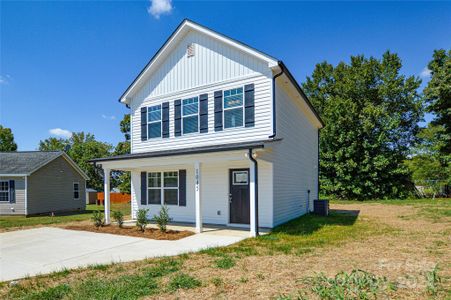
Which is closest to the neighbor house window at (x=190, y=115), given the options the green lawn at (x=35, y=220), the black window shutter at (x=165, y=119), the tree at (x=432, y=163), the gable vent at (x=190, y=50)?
the black window shutter at (x=165, y=119)

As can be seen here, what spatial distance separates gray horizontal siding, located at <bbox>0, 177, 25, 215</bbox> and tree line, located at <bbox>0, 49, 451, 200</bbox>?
13893 millimetres

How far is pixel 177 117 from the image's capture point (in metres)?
13.0

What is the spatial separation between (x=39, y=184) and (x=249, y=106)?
1767 centimetres

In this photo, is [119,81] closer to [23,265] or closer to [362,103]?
[23,265]

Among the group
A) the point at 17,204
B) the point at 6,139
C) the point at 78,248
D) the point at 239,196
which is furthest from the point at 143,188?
the point at 6,139

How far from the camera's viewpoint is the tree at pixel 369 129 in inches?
997

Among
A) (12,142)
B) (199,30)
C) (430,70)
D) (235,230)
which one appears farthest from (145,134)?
(12,142)

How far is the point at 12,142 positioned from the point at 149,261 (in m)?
53.3

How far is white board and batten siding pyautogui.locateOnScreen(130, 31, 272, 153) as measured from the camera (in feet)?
35.2

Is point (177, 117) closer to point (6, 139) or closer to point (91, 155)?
point (91, 155)

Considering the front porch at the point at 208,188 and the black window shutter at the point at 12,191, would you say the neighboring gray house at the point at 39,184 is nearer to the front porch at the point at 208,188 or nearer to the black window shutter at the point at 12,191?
the black window shutter at the point at 12,191

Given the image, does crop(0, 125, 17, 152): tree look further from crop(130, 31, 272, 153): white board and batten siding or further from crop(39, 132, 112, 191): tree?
crop(130, 31, 272, 153): white board and batten siding

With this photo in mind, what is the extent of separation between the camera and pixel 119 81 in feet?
64.0

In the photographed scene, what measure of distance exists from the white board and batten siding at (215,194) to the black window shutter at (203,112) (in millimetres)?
1528
